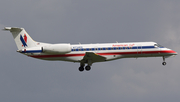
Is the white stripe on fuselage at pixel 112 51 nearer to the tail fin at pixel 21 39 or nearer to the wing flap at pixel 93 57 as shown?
the wing flap at pixel 93 57

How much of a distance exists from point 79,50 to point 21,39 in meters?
7.50

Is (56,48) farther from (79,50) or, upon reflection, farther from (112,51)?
(112,51)

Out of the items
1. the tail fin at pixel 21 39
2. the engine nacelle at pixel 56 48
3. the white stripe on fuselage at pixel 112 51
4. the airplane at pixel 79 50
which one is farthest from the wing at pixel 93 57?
the tail fin at pixel 21 39

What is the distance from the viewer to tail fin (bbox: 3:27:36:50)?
4603cm

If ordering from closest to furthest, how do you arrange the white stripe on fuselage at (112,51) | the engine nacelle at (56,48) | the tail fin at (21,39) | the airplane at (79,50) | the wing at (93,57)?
the wing at (93,57) → the engine nacelle at (56,48) → the airplane at (79,50) → the white stripe on fuselage at (112,51) → the tail fin at (21,39)

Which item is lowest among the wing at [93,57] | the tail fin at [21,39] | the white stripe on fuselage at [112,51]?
the wing at [93,57]

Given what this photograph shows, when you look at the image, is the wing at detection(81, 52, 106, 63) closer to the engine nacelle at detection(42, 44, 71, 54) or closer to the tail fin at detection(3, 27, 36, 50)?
the engine nacelle at detection(42, 44, 71, 54)

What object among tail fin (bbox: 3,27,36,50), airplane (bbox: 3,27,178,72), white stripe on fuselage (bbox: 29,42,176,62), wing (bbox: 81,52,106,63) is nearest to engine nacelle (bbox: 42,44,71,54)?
airplane (bbox: 3,27,178,72)

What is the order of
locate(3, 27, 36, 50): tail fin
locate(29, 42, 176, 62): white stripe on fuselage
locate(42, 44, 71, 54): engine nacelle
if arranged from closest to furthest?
locate(42, 44, 71, 54): engine nacelle, locate(29, 42, 176, 62): white stripe on fuselage, locate(3, 27, 36, 50): tail fin

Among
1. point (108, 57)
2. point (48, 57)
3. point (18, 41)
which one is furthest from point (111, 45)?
point (18, 41)

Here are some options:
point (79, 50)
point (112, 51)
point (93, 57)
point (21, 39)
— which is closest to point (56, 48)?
point (79, 50)

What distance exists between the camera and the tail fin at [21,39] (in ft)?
151

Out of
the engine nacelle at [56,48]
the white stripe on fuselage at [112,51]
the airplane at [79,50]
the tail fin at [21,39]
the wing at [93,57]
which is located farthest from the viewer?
the tail fin at [21,39]

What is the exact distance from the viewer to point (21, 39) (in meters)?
46.2
